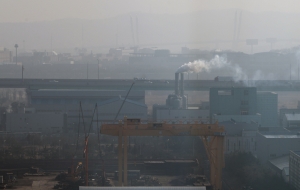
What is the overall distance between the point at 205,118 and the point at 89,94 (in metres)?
2.34

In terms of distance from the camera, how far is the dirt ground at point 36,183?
588 cm

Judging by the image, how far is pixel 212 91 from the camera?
348 inches

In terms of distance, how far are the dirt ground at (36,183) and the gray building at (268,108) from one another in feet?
12.7

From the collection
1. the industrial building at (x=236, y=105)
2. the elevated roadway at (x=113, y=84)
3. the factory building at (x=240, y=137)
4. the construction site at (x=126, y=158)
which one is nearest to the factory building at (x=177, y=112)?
the industrial building at (x=236, y=105)

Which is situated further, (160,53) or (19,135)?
(160,53)

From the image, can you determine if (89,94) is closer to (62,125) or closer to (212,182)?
(62,125)

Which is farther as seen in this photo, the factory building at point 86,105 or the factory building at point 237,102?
the factory building at point 86,105

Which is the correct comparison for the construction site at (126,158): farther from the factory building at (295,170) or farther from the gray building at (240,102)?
the gray building at (240,102)

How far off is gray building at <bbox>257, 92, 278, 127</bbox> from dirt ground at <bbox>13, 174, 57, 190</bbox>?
3871mm

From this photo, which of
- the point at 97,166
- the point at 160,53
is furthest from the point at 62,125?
the point at 160,53

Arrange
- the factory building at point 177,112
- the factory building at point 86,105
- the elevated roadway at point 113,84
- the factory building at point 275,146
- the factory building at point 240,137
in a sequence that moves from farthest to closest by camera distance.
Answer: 1. the elevated roadway at point 113,84
2. the factory building at point 86,105
3. the factory building at point 177,112
4. the factory building at point 240,137
5. the factory building at point 275,146

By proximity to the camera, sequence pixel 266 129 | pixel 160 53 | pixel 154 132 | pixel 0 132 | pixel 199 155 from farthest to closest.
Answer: pixel 160 53
pixel 0 132
pixel 266 129
pixel 199 155
pixel 154 132

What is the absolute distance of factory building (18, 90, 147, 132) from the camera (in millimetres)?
9734

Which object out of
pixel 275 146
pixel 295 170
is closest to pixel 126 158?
pixel 295 170
